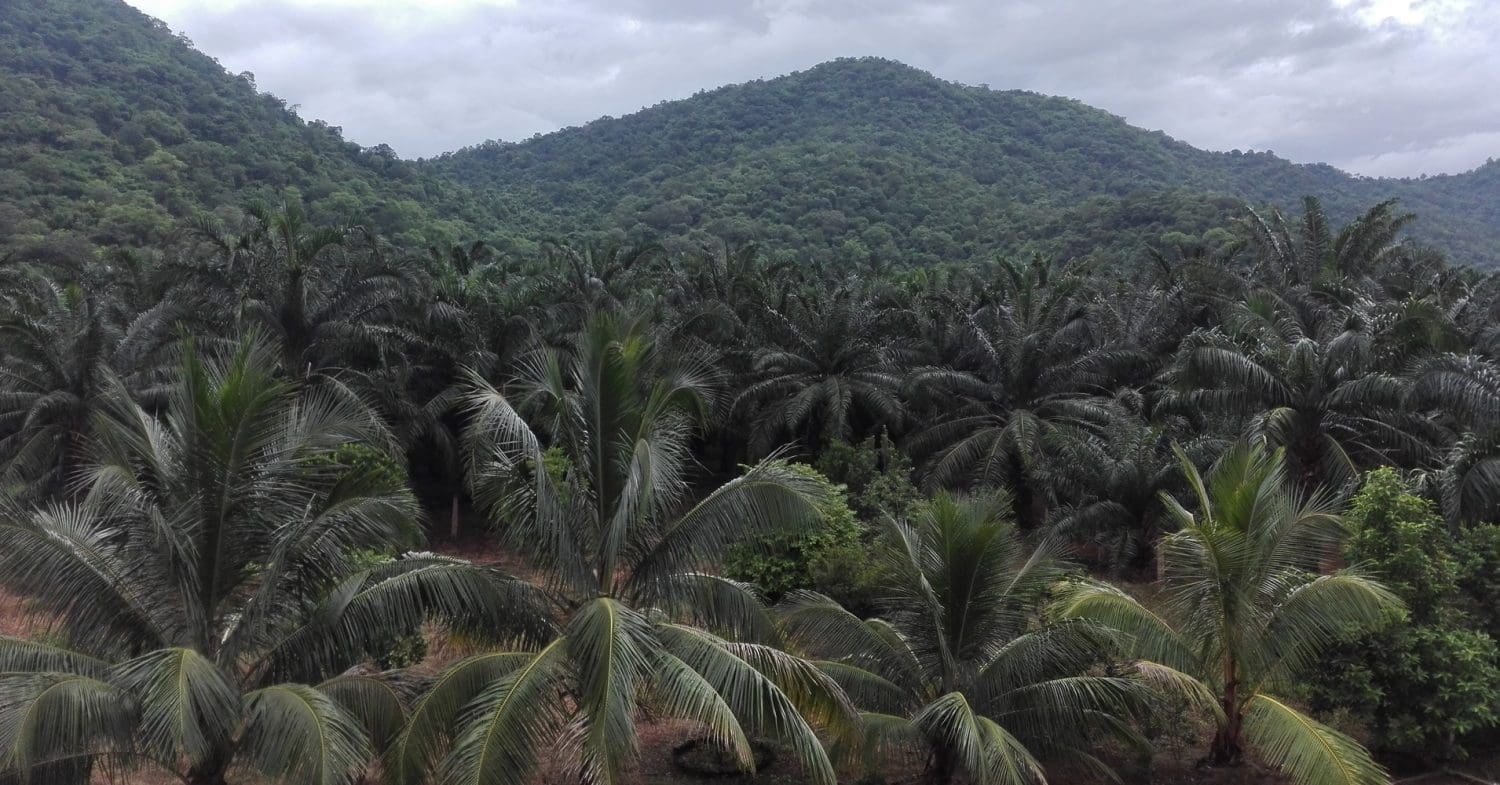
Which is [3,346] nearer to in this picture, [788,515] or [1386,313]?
[788,515]

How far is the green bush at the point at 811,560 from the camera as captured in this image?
13844 mm

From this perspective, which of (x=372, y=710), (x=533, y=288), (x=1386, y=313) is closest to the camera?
(x=372, y=710)

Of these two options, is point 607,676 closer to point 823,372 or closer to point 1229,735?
point 1229,735

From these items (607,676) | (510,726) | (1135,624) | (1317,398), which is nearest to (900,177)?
(1317,398)

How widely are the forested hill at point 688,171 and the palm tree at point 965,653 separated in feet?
118

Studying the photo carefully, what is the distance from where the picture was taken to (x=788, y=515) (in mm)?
9375

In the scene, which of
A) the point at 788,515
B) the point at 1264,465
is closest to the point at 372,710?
the point at 788,515

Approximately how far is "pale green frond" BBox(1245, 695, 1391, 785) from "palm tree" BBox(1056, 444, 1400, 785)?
0.10ft

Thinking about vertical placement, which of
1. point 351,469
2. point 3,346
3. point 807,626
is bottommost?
point 807,626

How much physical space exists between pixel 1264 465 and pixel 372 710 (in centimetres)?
945

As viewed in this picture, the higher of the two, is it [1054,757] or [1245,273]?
[1245,273]

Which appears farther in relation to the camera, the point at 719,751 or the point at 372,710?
the point at 719,751

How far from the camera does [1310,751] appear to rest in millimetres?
9148

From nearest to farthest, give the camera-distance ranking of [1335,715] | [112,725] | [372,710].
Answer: [112,725]
[372,710]
[1335,715]
